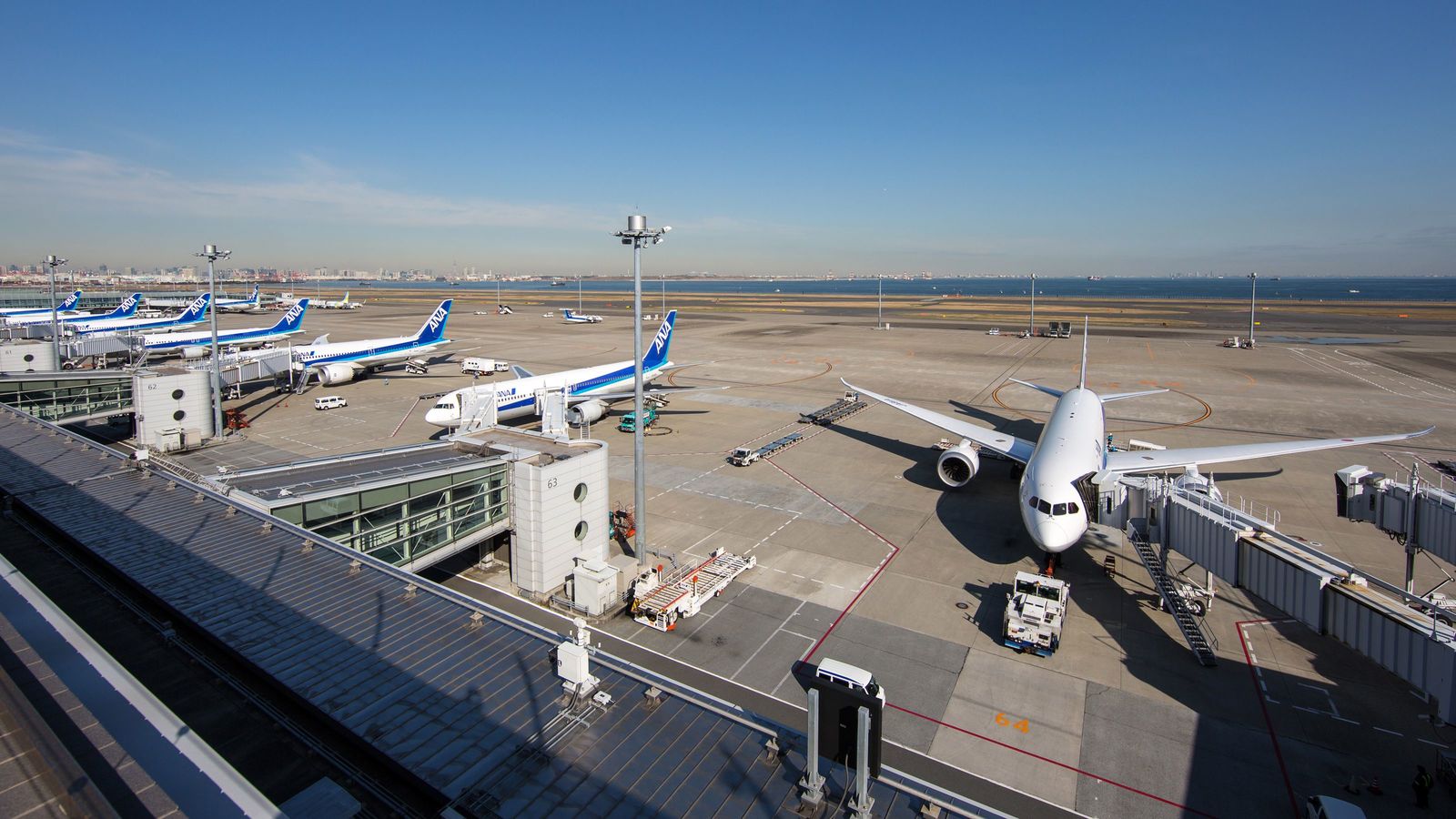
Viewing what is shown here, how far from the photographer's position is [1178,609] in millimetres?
22984

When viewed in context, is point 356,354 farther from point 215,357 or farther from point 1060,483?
point 1060,483

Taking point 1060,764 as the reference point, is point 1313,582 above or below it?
above

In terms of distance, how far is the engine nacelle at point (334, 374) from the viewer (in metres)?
67.6

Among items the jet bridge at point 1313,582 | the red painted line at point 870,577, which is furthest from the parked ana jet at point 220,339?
the jet bridge at point 1313,582

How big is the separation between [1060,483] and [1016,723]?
10.9 m

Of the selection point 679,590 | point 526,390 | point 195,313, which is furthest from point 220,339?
point 679,590

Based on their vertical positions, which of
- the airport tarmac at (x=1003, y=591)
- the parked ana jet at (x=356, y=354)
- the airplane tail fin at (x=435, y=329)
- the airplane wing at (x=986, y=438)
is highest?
the airplane tail fin at (x=435, y=329)

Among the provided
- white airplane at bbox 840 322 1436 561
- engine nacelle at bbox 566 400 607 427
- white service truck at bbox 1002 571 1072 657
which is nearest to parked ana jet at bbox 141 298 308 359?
engine nacelle at bbox 566 400 607 427

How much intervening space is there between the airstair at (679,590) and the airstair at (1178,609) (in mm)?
14467

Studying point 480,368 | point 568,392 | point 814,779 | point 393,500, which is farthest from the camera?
point 480,368

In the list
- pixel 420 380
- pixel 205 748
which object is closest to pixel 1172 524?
pixel 205 748

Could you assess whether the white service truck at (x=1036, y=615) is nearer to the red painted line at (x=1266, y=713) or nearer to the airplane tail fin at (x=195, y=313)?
the red painted line at (x=1266, y=713)

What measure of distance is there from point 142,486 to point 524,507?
11.7 meters

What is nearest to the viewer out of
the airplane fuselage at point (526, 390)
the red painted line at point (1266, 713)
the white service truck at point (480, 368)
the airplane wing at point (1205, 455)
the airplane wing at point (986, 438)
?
the red painted line at point (1266, 713)
